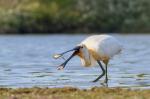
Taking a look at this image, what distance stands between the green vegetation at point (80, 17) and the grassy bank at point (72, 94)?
183 ft

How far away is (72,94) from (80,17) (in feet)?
200

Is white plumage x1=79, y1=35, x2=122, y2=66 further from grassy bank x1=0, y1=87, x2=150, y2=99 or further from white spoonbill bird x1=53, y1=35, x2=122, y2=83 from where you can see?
grassy bank x1=0, y1=87, x2=150, y2=99

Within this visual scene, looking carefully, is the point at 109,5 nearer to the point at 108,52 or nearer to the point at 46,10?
the point at 46,10

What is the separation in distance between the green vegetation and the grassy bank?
5584cm

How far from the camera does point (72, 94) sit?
15.7m

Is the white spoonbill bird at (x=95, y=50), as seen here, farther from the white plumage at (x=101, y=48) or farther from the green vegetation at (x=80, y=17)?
the green vegetation at (x=80, y=17)

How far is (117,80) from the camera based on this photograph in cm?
2020

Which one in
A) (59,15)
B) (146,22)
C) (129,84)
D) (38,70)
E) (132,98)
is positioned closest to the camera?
(132,98)

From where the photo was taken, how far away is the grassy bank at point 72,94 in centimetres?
1510

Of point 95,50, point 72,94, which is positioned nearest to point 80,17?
point 95,50

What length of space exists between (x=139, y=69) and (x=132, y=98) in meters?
9.52

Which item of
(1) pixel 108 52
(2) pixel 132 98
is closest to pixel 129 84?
(1) pixel 108 52

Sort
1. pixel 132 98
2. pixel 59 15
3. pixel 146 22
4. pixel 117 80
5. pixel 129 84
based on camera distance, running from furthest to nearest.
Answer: pixel 59 15
pixel 146 22
pixel 117 80
pixel 129 84
pixel 132 98

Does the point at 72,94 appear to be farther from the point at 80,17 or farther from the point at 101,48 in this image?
the point at 80,17
